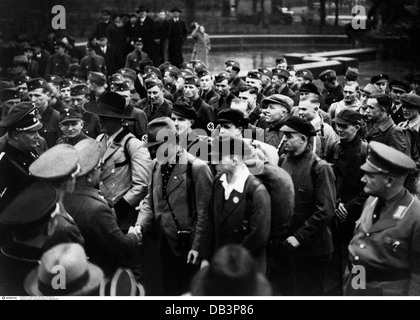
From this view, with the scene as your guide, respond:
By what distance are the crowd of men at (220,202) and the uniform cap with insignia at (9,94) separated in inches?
69.4

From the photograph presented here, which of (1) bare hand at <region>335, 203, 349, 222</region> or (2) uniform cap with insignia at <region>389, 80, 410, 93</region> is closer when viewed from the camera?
(1) bare hand at <region>335, 203, 349, 222</region>

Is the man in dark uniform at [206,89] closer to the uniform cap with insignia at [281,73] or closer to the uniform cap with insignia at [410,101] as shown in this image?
the uniform cap with insignia at [281,73]

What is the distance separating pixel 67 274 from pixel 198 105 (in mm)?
3838

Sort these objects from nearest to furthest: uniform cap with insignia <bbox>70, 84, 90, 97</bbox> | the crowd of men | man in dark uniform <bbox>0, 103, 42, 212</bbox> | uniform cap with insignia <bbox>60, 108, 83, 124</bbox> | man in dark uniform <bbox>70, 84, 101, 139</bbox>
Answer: the crowd of men < man in dark uniform <bbox>0, 103, 42, 212</bbox> < uniform cap with insignia <bbox>60, 108, 83, 124</bbox> < man in dark uniform <bbox>70, 84, 101, 139</bbox> < uniform cap with insignia <bbox>70, 84, 90, 97</bbox>

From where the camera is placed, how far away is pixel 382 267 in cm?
376

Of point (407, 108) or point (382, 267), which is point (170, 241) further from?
point (407, 108)

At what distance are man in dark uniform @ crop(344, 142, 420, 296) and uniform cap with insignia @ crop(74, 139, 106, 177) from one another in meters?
1.79

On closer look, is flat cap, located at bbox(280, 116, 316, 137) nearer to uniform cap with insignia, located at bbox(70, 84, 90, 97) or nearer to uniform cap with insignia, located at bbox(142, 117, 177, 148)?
uniform cap with insignia, located at bbox(142, 117, 177, 148)

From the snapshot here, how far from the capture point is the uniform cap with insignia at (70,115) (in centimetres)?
561

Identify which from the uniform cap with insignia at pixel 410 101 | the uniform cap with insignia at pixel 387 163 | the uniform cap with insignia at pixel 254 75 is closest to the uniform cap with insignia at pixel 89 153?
the uniform cap with insignia at pixel 387 163

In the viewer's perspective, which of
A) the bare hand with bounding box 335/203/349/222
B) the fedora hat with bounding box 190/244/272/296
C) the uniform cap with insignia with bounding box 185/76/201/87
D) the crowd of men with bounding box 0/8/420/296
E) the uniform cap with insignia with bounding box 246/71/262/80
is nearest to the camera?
the crowd of men with bounding box 0/8/420/296

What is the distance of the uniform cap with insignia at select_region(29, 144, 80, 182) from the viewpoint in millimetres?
3775

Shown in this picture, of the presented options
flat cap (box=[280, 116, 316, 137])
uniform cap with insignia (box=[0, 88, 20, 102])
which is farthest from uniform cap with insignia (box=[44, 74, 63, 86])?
flat cap (box=[280, 116, 316, 137])
